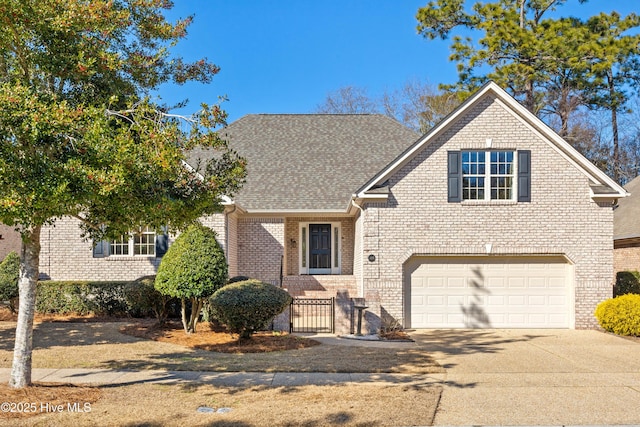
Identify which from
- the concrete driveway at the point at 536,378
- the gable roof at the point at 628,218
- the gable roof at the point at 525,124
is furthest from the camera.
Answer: the gable roof at the point at 628,218

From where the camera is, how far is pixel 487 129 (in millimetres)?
16547

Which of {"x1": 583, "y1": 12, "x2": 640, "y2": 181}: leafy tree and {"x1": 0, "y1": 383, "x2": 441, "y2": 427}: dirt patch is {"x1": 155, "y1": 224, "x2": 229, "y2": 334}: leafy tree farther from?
{"x1": 583, "y1": 12, "x2": 640, "y2": 181}: leafy tree

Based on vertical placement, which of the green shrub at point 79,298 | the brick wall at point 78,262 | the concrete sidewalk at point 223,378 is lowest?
the concrete sidewalk at point 223,378

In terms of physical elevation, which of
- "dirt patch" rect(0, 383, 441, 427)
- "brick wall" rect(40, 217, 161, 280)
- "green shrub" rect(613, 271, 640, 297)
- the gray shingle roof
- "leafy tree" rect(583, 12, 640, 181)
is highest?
"leafy tree" rect(583, 12, 640, 181)

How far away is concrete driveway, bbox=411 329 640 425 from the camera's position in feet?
25.7

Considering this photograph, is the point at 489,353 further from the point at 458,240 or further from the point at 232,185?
the point at 232,185

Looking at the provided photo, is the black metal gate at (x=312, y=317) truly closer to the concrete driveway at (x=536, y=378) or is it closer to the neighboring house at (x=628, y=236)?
the concrete driveway at (x=536, y=378)

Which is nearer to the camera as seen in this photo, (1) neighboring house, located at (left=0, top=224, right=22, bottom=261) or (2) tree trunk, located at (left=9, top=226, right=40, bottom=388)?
(2) tree trunk, located at (left=9, top=226, right=40, bottom=388)

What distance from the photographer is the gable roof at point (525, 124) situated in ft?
53.4

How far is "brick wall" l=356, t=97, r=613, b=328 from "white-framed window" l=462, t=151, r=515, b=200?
0.24 meters

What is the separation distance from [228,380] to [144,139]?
4.31 m

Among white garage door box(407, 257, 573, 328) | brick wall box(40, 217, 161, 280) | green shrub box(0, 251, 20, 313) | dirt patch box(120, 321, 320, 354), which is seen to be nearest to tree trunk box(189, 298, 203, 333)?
dirt patch box(120, 321, 320, 354)

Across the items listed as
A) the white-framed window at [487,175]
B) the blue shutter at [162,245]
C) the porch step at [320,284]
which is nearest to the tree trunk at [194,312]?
the blue shutter at [162,245]

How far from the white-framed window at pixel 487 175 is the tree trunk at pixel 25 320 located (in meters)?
11.7
